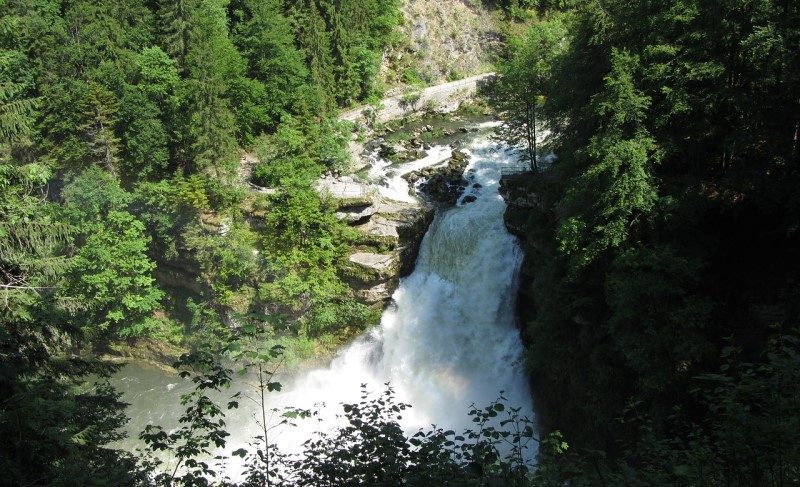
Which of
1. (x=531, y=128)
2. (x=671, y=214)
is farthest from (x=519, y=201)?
(x=671, y=214)

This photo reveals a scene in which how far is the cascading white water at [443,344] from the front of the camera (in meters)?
22.2

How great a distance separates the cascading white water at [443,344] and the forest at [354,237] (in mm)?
1188

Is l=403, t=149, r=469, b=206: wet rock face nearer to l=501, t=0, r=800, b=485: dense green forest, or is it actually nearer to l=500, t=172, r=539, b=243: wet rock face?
l=500, t=172, r=539, b=243: wet rock face

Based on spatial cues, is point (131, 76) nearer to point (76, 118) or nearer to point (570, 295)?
point (76, 118)

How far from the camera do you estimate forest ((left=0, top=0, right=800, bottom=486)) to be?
7.61 metres

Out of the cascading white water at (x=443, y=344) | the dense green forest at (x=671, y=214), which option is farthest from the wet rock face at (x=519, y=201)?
the dense green forest at (x=671, y=214)

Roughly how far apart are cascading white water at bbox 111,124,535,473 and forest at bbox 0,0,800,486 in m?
1.19

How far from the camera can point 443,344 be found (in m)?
24.0

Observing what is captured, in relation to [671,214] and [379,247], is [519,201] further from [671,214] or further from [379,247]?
[671,214]

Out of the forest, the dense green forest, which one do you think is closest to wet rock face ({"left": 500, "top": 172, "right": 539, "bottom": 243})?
the forest

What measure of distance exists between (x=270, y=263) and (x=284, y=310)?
221 cm

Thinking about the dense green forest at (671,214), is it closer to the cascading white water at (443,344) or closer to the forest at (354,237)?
the forest at (354,237)

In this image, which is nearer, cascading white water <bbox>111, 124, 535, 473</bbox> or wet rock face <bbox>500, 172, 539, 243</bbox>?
cascading white water <bbox>111, 124, 535, 473</bbox>

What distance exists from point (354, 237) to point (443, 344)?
6.10 m
